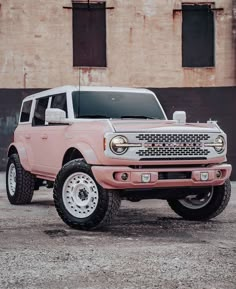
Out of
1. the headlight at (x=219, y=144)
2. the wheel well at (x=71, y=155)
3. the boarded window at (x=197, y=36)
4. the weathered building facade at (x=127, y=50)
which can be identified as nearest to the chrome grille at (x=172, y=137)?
the headlight at (x=219, y=144)

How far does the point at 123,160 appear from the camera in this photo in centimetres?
703

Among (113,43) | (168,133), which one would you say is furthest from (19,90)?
(168,133)

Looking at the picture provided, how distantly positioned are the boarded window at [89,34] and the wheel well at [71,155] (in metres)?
10.1

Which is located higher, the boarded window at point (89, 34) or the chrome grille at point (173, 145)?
the boarded window at point (89, 34)

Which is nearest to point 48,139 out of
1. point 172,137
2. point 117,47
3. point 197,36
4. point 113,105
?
point 113,105

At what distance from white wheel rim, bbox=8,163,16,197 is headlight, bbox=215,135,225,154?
4187 mm

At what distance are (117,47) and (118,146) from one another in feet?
36.8

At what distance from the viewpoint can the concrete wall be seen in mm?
17656

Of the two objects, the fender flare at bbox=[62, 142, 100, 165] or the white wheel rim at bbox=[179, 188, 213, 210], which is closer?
the fender flare at bbox=[62, 142, 100, 165]

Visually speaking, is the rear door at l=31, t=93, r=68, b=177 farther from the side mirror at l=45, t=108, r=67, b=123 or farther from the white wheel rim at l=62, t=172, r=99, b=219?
the white wheel rim at l=62, t=172, r=99, b=219

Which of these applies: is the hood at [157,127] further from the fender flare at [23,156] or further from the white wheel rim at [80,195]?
the fender flare at [23,156]

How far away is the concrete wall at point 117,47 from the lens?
17656 millimetres

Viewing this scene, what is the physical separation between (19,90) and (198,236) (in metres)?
11.9

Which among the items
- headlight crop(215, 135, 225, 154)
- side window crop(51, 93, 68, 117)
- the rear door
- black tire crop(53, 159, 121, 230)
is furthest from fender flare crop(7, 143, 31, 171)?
headlight crop(215, 135, 225, 154)
